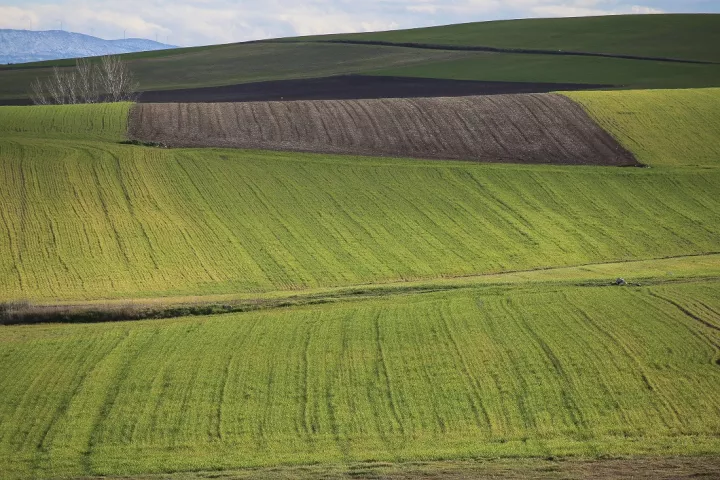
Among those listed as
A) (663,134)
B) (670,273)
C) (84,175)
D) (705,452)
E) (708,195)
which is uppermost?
(663,134)

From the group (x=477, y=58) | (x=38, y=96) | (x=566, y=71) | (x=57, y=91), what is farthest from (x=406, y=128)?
(x=57, y=91)

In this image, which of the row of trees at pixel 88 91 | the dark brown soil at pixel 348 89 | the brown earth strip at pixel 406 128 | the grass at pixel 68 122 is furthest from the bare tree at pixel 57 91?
the brown earth strip at pixel 406 128

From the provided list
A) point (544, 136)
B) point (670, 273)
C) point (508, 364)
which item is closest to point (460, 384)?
point (508, 364)

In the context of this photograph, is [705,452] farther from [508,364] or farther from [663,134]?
[663,134]

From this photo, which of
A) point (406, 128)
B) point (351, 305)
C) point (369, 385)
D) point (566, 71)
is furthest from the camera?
point (566, 71)

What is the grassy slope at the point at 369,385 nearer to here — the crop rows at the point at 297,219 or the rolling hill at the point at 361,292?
the rolling hill at the point at 361,292

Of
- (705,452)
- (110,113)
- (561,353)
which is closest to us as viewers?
(705,452)

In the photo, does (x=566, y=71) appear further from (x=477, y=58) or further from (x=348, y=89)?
(x=348, y=89)
